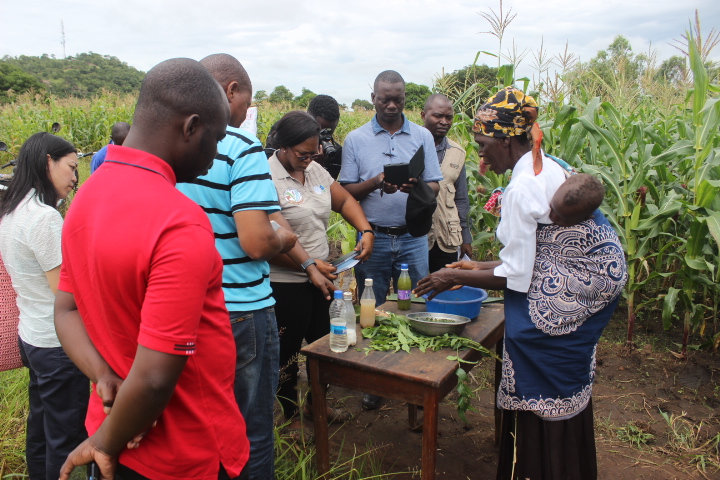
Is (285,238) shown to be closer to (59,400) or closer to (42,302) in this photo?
(42,302)

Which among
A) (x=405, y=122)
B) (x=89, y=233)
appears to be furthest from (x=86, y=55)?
(x=89, y=233)

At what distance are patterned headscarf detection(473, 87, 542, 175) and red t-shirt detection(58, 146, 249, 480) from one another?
5.19 ft

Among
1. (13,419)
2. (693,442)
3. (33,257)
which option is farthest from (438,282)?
(13,419)

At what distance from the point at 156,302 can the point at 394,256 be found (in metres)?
2.88

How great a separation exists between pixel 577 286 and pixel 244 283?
1428mm

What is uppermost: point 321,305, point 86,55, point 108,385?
point 86,55

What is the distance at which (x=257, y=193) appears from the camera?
6.25 ft

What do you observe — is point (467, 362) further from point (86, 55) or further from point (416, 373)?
point (86, 55)

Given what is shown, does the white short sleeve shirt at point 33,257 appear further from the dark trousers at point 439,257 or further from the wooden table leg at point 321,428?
the dark trousers at point 439,257

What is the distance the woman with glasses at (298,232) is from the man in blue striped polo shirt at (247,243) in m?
0.75

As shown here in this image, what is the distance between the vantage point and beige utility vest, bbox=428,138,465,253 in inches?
167

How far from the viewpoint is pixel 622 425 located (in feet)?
11.6

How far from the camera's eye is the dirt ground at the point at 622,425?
3.11m

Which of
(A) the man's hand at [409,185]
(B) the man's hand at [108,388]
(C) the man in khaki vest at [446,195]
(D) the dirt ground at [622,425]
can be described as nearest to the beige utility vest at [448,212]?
(C) the man in khaki vest at [446,195]
